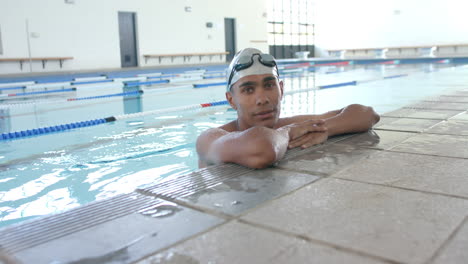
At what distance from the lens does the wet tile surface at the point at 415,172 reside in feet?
5.47

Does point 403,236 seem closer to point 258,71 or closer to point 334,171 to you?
point 334,171

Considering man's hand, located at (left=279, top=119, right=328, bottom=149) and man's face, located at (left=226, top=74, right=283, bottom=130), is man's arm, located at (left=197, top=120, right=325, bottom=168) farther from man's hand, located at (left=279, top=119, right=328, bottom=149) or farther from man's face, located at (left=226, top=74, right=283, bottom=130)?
man's face, located at (left=226, top=74, right=283, bottom=130)

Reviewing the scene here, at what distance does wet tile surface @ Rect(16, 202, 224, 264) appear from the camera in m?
1.16

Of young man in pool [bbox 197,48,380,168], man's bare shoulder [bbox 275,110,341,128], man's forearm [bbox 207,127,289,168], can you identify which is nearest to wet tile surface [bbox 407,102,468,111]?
man's bare shoulder [bbox 275,110,341,128]

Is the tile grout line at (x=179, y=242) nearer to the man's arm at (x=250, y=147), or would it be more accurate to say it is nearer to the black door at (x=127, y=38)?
the man's arm at (x=250, y=147)

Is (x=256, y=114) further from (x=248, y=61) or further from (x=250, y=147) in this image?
(x=250, y=147)

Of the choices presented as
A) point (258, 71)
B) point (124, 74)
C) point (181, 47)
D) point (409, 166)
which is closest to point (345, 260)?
point (409, 166)

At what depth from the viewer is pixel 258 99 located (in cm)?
247

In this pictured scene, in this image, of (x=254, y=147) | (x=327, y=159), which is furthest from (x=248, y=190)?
(x=327, y=159)

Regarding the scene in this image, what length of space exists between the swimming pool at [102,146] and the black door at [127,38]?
352 inches

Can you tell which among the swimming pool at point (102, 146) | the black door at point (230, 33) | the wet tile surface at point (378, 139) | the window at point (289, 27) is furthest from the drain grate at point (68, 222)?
the window at point (289, 27)

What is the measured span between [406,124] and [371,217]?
81.3 inches

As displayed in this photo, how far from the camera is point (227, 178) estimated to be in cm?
191

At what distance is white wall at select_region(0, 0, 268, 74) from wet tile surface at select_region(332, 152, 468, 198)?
14.2 metres
